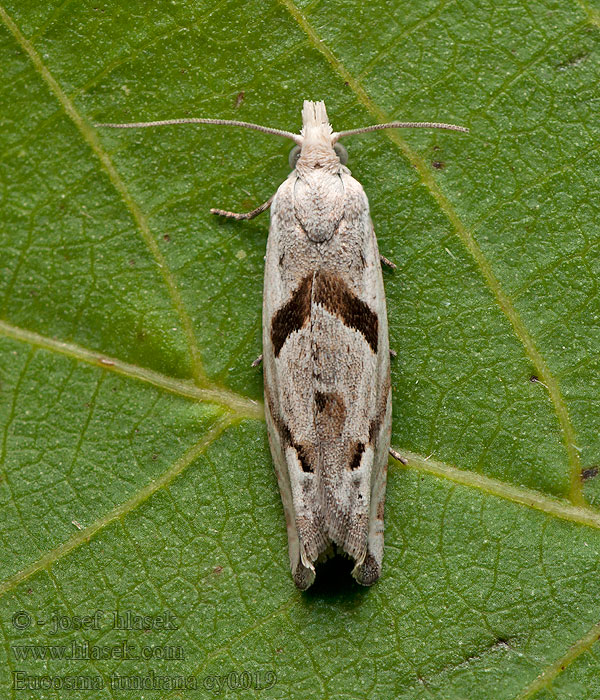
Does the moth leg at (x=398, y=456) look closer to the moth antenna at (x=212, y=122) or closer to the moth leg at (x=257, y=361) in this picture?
the moth leg at (x=257, y=361)

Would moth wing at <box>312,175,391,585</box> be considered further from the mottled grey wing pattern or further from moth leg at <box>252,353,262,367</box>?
moth leg at <box>252,353,262,367</box>

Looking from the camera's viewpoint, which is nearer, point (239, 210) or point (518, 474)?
point (518, 474)

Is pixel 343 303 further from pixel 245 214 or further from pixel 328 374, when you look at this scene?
pixel 245 214

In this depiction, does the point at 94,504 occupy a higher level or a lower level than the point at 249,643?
higher

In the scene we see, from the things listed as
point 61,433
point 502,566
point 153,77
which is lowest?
point 502,566

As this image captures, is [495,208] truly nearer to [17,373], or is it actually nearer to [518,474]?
[518,474]

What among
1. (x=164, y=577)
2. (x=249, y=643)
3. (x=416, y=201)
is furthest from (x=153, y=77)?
(x=249, y=643)
